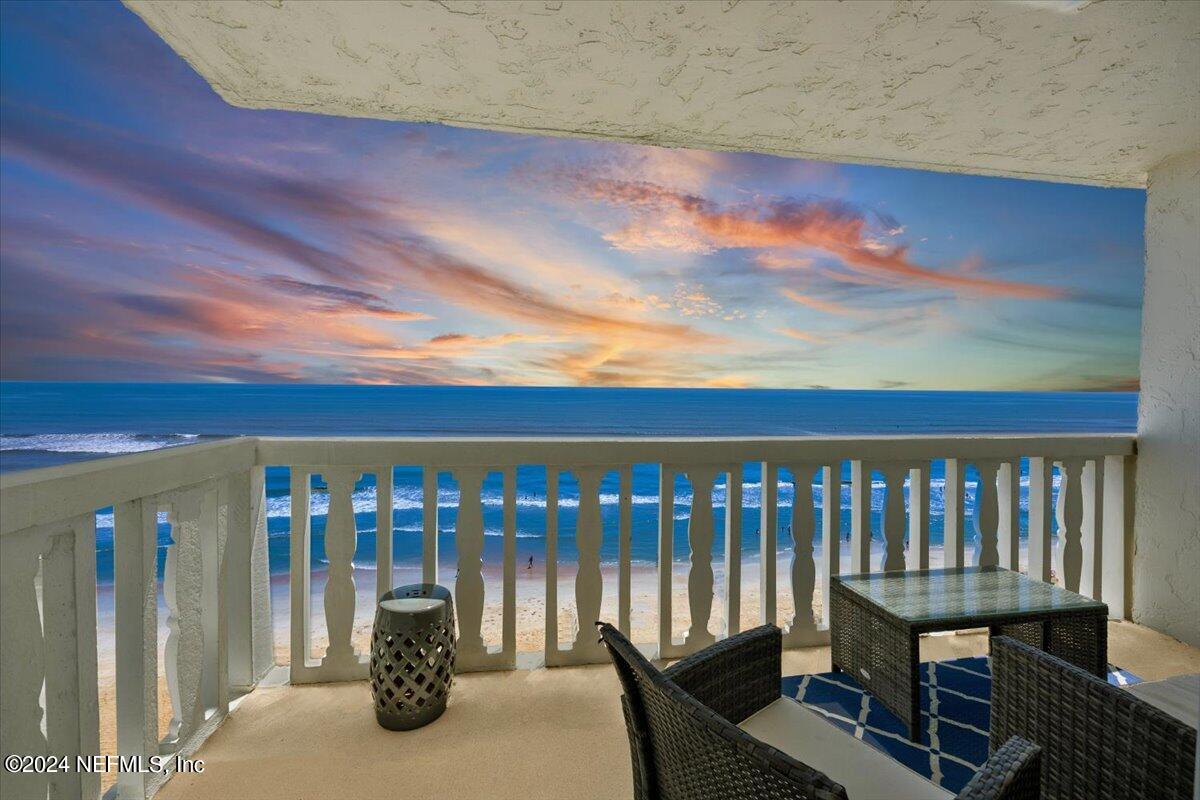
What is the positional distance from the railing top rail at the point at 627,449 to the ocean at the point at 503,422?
15.4 ft

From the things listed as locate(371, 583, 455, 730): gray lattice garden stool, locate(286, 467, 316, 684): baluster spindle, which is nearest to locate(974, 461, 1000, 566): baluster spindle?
locate(371, 583, 455, 730): gray lattice garden stool

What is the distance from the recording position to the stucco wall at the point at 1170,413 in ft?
8.61

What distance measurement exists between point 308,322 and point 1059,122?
464 inches

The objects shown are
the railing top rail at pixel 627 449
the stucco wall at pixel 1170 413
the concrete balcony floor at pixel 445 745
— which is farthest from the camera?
the stucco wall at pixel 1170 413

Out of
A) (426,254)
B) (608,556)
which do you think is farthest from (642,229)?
(608,556)

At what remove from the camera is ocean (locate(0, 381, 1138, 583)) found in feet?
27.0

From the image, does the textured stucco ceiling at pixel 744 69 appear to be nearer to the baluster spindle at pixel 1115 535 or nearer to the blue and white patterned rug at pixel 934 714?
the baluster spindle at pixel 1115 535

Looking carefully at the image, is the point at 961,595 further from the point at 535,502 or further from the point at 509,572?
the point at 535,502

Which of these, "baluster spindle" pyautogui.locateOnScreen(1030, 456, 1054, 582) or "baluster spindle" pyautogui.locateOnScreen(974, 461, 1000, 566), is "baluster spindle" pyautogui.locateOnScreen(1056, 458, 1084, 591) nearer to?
"baluster spindle" pyautogui.locateOnScreen(1030, 456, 1054, 582)

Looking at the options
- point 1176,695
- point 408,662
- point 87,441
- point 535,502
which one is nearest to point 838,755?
point 1176,695

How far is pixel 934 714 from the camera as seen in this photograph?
1.96m

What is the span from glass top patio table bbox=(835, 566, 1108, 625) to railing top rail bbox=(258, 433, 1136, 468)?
1.86 ft

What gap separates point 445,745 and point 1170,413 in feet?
12.2

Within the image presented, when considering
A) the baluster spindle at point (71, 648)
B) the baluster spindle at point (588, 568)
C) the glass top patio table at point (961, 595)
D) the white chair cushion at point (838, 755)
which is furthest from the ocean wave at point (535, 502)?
the white chair cushion at point (838, 755)
